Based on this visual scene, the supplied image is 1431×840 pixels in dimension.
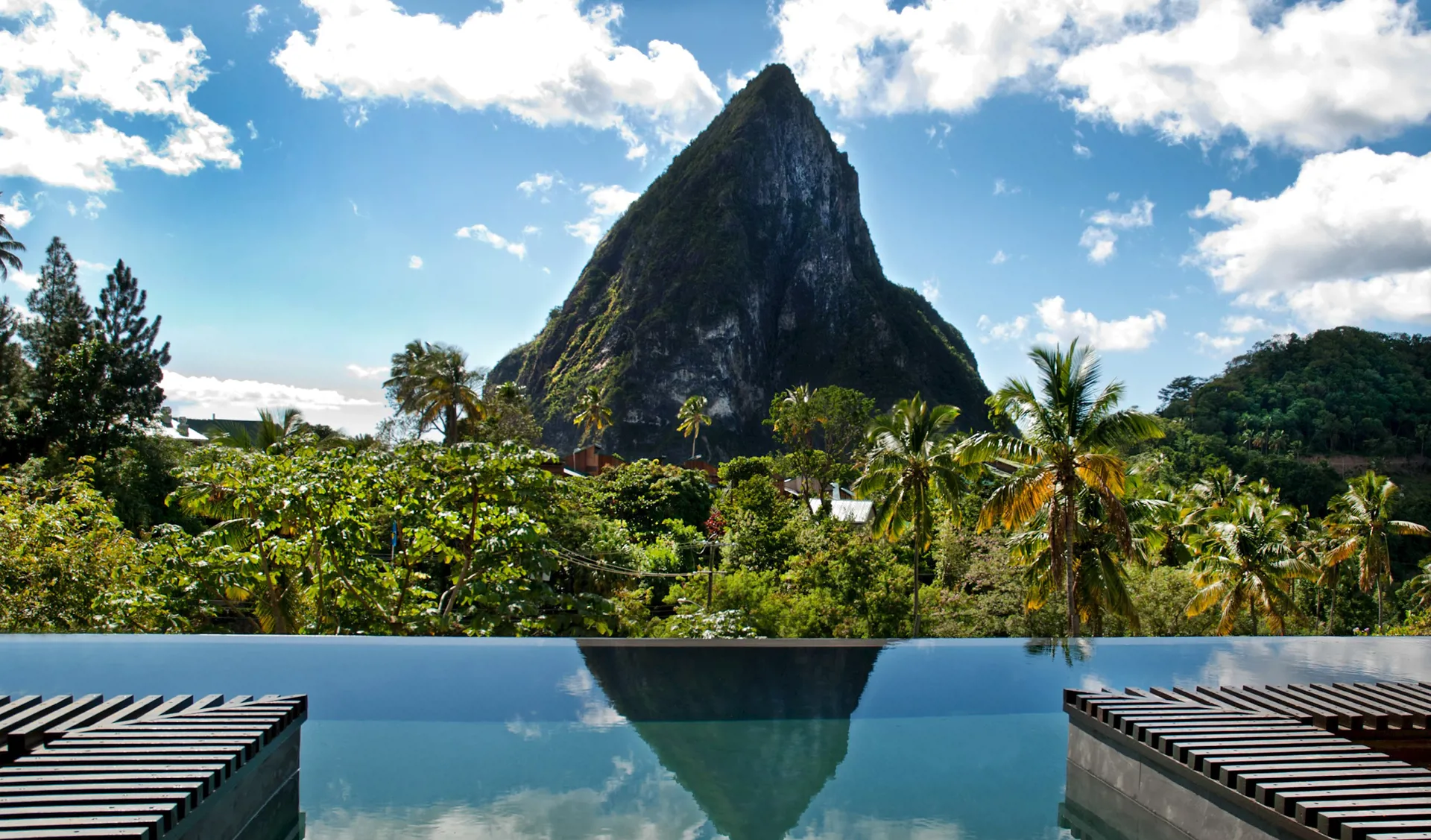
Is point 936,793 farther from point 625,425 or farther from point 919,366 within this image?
point 919,366

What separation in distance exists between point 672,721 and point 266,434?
20.9m

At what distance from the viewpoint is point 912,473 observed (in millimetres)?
16047

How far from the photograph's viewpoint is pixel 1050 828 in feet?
15.6

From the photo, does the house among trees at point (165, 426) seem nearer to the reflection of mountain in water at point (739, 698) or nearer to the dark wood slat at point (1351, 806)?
the reflection of mountain in water at point (739, 698)

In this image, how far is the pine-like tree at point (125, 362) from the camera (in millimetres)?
28391

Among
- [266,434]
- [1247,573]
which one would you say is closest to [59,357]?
[266,434]

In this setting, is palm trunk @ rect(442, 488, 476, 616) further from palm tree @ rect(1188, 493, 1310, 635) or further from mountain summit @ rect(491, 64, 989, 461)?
mountain summit @ rect(491, 64, 989, 461)

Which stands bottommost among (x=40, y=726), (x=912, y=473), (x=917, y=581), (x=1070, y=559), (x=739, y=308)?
(x=917, y=581)

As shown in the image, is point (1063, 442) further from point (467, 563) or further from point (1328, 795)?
point (1328, 795)

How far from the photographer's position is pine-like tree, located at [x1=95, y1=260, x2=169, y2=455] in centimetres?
2839

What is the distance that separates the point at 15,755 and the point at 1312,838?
16.3 feet

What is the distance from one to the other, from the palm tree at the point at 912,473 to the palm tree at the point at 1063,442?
431 cm

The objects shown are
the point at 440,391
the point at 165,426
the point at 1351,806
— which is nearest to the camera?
the point at 1351,806

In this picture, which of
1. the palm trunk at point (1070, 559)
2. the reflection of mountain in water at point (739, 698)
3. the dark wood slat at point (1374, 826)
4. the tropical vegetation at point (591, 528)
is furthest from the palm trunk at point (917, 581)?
the dark wood slat at point (1374, 826)
